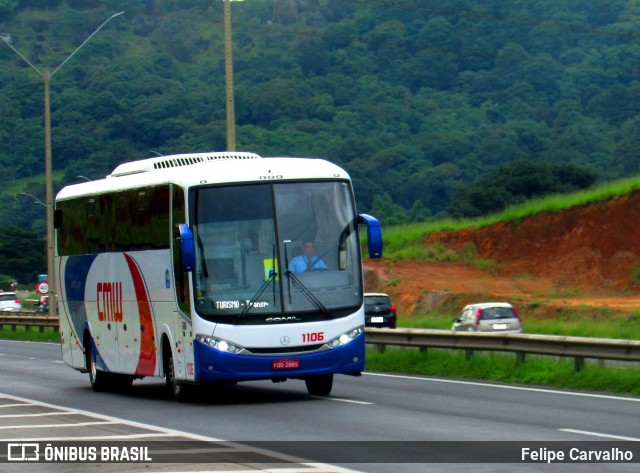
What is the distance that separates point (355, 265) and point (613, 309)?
100 ft

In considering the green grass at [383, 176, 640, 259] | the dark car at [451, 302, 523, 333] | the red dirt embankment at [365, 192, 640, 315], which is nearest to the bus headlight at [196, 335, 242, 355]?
the dark car at [451, 302, 523, 333]

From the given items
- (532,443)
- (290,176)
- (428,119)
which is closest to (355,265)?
(290,176)

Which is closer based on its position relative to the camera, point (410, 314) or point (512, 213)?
point (410, 314)

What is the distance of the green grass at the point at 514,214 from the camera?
210 ft

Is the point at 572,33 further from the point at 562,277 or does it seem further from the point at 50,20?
the point at 562,277

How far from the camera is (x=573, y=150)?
130 metres

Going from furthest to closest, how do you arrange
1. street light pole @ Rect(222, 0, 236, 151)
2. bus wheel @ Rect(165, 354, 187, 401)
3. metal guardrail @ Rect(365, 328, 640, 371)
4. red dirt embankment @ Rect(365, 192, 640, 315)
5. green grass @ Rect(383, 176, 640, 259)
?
green grass @ Rect(383, 176, 640, 259), red dirt embankment @ Rect(365, 192, 640, 315), street light pole @ Rect(222, 0, 236, 151), metal guardrail @ Rect(365, 328, 640, 371), bus wheel @ Rect(165, 354, 187, 401)

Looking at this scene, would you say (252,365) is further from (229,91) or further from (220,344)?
(229,91)

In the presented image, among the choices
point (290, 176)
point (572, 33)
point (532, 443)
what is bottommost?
point (532, 443)

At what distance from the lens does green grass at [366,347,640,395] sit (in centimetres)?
2088

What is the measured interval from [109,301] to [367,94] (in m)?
131

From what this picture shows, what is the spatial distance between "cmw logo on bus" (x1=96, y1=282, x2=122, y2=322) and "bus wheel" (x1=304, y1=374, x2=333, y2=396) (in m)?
3.36

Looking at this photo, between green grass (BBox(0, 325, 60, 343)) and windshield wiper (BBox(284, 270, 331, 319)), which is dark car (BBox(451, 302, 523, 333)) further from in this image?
windshield wiper (BBox(284, 270, 331, 319))

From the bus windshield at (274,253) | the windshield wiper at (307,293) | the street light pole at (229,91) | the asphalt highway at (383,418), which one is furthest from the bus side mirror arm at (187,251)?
the street light pole at (229,91)
